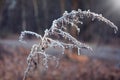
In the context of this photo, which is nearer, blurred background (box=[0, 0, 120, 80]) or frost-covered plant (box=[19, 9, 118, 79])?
frost-covered plant (box=[19, 9, 118, 79])

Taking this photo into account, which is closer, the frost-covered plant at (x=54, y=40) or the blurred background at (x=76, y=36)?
the frost-covered plant at (x=54, y=40)

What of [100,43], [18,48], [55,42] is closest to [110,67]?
[18,48]

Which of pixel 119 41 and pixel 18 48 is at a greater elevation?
pixel 119 41

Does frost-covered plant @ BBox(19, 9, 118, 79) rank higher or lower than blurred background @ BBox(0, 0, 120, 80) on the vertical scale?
lower

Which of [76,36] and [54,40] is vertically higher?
[76,36]

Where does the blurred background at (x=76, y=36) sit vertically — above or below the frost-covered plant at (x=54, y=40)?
above

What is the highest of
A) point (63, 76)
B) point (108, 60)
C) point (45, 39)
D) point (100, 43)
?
point (100, 43)

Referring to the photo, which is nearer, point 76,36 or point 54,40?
point 54,40

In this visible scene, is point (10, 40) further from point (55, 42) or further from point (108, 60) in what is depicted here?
point (55, 42)
